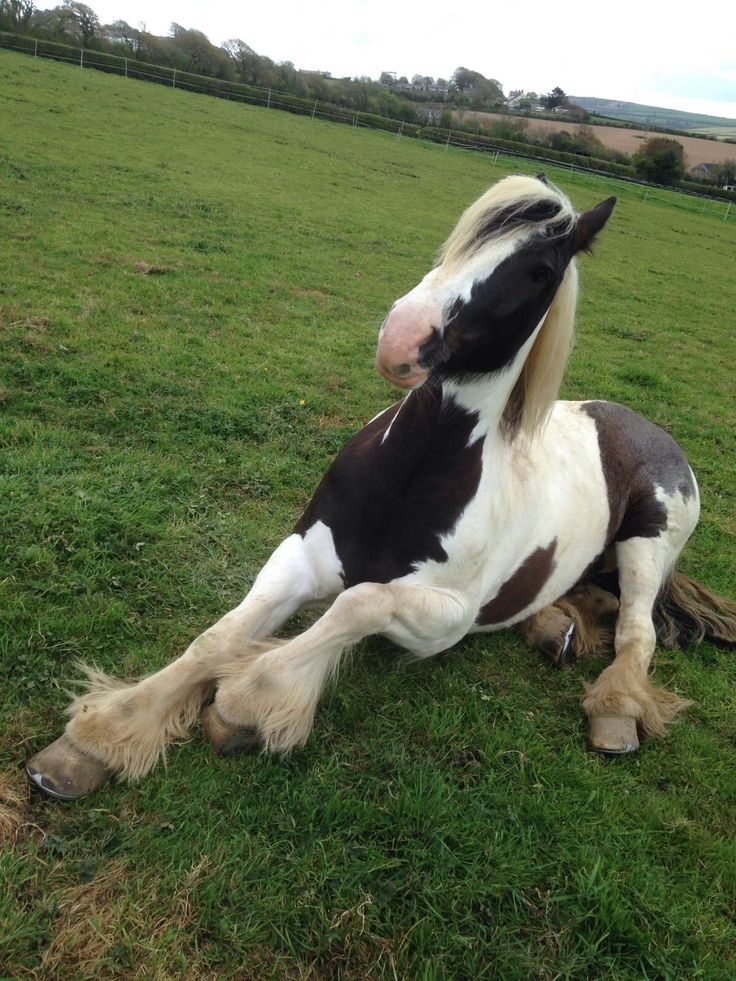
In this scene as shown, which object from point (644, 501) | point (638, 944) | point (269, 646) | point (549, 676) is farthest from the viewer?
point (644, 501)

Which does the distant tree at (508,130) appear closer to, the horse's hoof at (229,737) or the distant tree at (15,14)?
the distant tree at (15,14)

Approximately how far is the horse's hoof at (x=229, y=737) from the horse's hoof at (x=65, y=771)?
367 mm

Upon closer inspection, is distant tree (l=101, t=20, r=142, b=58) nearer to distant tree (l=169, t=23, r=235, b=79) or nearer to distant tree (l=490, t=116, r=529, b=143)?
distant tree (l=169, t=23, r=235, b=79)

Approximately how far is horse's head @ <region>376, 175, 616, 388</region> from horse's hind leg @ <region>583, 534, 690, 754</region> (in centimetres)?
172

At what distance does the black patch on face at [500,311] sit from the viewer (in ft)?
7.39

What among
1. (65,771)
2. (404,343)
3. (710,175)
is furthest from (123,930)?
(710,175)

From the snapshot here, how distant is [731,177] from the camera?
45.5 metres

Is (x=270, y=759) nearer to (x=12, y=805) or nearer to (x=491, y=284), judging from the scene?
(x=12, y=805)

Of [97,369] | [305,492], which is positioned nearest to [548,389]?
[305,492]

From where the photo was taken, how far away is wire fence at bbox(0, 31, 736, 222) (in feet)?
109

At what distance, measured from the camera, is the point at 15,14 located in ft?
116

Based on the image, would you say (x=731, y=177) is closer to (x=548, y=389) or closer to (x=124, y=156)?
(x=124, y=156)

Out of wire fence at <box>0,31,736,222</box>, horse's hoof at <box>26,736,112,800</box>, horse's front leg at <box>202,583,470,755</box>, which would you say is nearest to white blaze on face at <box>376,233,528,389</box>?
horse's front leg at <box>202,583,470,755</box>

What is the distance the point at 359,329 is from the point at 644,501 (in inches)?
188
